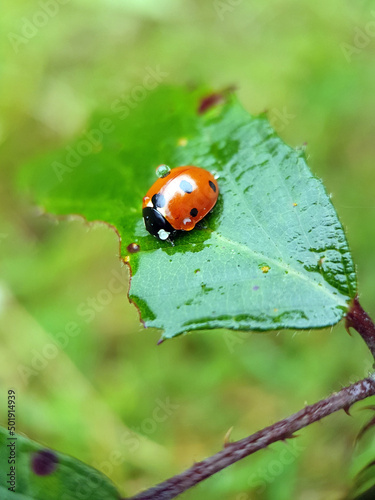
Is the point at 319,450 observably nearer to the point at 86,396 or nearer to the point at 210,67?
the point at 86,396

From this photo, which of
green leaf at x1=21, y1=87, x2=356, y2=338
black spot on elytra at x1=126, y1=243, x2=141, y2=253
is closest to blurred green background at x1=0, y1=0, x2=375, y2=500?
green leaf at x1=21, y1=87, x2=356, y2=338

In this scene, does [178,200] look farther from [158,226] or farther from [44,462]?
[44,462]

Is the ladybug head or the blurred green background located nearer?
the ladybug head

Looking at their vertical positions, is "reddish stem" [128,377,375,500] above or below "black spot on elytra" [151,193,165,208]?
below

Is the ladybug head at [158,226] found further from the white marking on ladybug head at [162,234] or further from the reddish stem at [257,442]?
the reddish stem at [257,442]

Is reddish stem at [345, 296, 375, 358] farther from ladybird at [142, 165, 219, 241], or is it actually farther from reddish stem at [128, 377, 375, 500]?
ladybird at [142, 165, 219, 241]

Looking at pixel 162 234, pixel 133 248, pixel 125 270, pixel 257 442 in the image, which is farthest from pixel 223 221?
pixel 125 270

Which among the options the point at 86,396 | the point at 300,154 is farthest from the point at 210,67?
the point at 86,396
